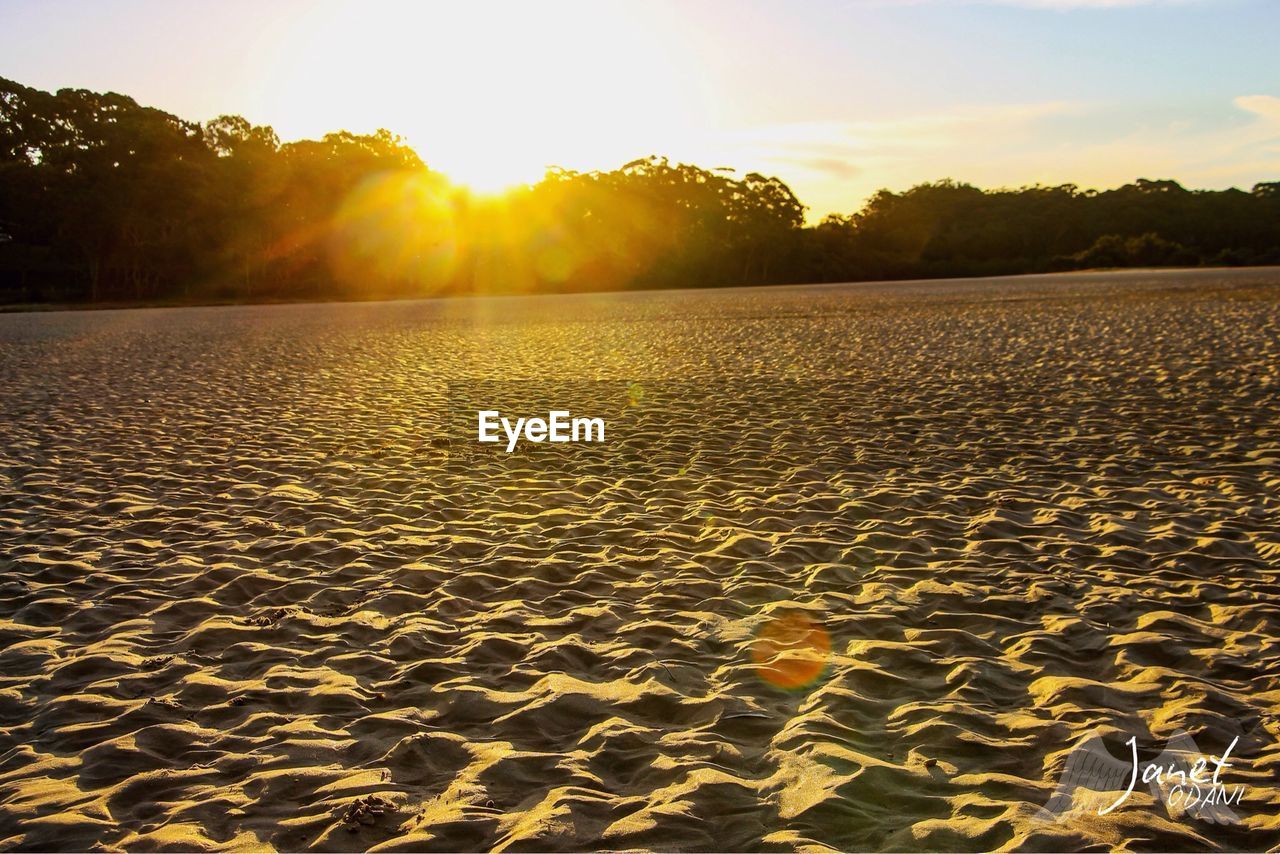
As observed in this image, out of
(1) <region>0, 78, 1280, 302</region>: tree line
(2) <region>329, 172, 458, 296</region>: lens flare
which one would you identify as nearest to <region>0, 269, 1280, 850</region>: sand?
(1) <region>0, 78, 1280, 302</region>: tree line

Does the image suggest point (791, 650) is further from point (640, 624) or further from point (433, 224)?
point (433, 224)

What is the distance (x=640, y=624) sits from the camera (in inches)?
221

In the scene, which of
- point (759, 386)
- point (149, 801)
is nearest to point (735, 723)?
point (149, 801)

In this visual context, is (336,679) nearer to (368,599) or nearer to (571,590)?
(368,599)

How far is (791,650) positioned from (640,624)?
944 millimetres

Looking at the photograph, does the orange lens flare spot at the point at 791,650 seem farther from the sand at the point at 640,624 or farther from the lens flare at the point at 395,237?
the lens flare at the point at 395,237

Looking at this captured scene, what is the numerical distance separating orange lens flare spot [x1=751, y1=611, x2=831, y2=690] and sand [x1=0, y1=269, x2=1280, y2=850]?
0.02 meters

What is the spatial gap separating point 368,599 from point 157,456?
6231 mm

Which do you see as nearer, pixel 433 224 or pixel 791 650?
pixel 791 650

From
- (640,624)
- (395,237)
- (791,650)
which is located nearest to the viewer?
(791,650)

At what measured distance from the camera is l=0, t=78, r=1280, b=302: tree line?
66.2 m

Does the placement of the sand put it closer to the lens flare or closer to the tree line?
the tree line

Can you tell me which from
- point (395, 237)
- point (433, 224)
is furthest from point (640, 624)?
point (433, 224)

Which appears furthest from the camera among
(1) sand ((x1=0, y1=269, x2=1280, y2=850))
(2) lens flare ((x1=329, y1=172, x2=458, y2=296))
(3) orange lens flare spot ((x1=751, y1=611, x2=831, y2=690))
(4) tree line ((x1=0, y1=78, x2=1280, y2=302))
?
(2) lens flare ((x1=329, y1=172, x2=458, y2=296))
